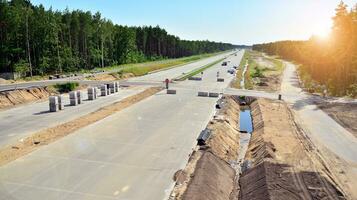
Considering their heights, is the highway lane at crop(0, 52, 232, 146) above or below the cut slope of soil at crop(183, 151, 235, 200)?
above

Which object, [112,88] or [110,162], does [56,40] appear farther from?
Answer: [110,162]

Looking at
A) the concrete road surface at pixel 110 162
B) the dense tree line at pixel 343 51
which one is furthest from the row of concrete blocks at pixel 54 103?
the dense tree line at pixel 343 51

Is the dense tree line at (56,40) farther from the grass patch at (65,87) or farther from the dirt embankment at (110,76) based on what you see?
the grass patch at (65,87)

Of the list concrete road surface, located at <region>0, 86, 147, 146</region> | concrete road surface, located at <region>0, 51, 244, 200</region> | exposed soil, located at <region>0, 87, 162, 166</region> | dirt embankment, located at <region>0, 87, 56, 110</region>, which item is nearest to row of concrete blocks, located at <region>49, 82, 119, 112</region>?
concrete road surface, located at <region>0, 86, 147, 146</region>

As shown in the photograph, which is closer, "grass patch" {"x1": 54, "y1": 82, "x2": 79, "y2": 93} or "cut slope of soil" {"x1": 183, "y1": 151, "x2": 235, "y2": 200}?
"cut slope of soil" {"x1": 183, "y1": 151, "x2": 235, "y2": 200}

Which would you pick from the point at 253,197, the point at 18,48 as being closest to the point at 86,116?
the point at 253,197

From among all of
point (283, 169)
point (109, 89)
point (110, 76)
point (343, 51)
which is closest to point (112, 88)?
point (109, 89)

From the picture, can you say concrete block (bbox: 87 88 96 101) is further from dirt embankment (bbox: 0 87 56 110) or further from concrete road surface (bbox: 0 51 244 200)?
concrete road surface (bbox: 0 51 244 200)
